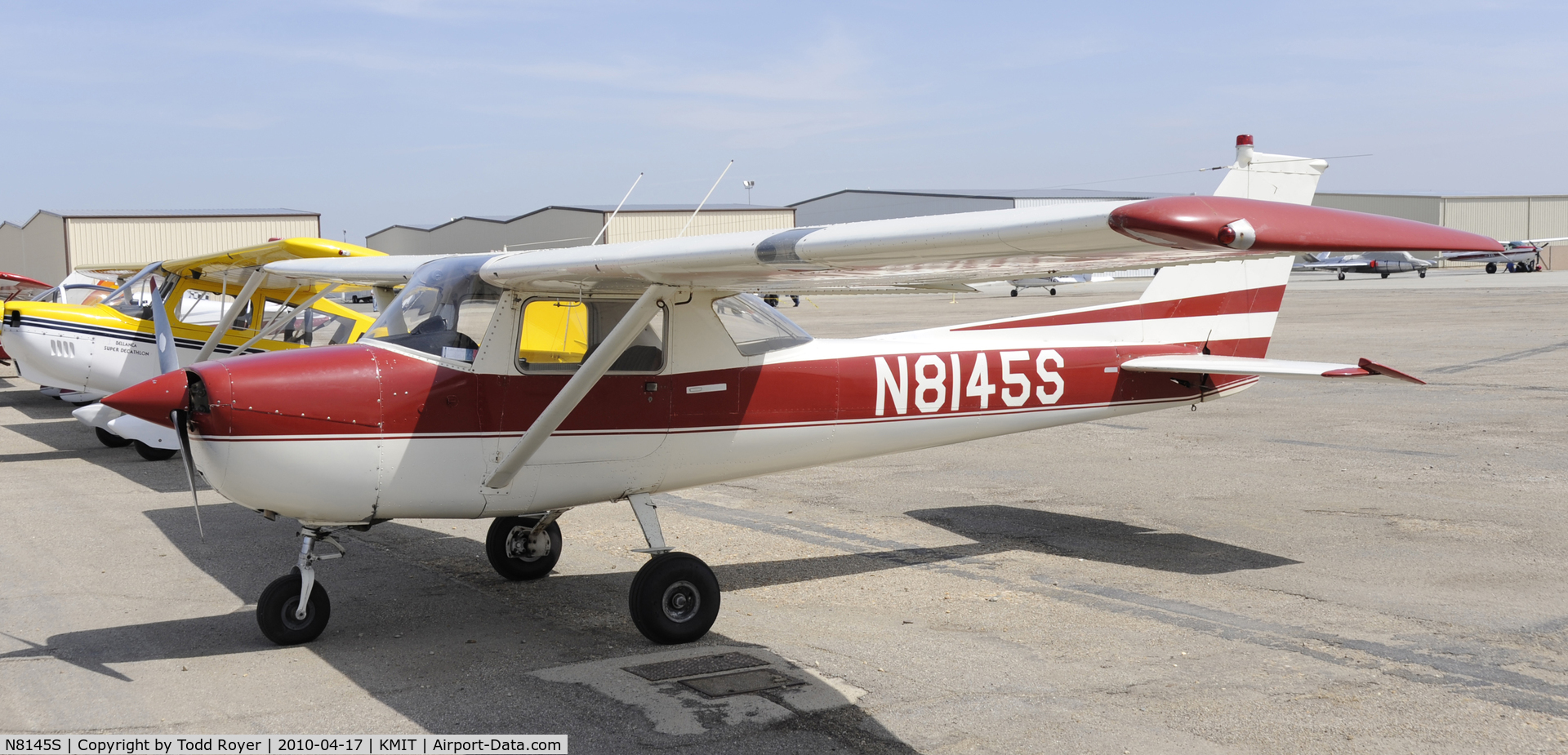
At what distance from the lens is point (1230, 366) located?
7234mm

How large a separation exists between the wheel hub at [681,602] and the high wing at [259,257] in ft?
15.5

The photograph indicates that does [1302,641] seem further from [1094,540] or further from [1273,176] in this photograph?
[1273,176]

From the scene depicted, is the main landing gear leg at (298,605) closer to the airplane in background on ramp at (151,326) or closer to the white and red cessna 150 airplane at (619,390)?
the white and red cessna 150 airplane at (619,390)

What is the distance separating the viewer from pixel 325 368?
5.39 meters

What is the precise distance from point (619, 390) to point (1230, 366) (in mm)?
3869

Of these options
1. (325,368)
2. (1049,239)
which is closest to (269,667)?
(325,368)

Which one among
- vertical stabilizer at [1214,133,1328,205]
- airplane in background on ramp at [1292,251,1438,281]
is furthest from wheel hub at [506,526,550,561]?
airplane in background on ramp at [1292,251,1438,281]

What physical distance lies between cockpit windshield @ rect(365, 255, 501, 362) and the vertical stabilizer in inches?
192

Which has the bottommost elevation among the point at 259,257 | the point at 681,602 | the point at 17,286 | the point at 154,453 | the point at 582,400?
the point at 681,602

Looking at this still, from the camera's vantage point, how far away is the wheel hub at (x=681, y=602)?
5.74m

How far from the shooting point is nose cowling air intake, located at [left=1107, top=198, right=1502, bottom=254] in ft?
10.3

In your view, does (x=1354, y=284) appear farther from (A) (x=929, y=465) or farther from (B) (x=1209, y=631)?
(B) (x=1209, y=631)
